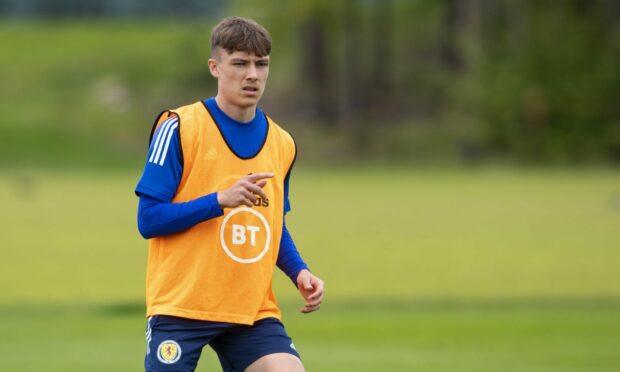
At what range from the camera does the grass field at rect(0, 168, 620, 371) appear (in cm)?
1166

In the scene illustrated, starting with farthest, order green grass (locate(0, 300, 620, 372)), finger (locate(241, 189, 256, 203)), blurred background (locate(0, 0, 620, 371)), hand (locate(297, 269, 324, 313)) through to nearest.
→ blurred background (locate(0, 0, 620, 371)) < green grass (locate(0, 300, 620, 372)) < hand (locate(297, 269, 324, 313)) < finger (locate(241, 189, 256, 203))

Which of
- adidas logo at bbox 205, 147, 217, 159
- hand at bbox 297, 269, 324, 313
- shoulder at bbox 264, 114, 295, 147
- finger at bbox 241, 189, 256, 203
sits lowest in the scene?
hand at bbox 297, 269, 324, 313

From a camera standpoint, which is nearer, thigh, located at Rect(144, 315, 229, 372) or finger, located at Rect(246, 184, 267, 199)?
finger, located at Rect(246, 184, 267, 199)

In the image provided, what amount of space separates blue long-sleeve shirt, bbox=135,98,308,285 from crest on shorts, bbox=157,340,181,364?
44cm

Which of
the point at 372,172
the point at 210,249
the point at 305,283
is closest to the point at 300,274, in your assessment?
the point at 305,283

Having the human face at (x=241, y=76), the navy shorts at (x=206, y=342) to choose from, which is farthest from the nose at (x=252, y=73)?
the navy shorts at (x=206, y=342)

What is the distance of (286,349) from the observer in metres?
5.86

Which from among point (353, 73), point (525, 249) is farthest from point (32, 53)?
point (525, 249)

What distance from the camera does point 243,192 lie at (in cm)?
544

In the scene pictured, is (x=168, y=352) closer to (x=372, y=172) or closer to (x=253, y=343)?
(x=253, y=343)

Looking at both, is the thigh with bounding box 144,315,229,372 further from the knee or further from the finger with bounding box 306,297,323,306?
the finger with bounding box 306,297,323,306

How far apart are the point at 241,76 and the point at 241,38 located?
0.50ft

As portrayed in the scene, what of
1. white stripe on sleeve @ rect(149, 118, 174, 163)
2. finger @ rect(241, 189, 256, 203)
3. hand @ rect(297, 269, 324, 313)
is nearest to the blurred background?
hand @ rect(297, 269, 324, 313)

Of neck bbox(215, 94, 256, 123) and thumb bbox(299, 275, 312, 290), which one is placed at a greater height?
neck bbox(215, 94, 256, 123)
